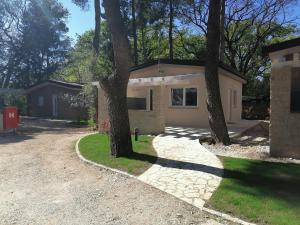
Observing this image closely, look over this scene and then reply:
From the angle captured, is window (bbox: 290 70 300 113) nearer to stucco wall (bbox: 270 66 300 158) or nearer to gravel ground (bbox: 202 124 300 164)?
stucco wall (bbox: 270 66 300 158)

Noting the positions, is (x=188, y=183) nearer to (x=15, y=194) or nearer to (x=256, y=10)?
(x=15, y=194)

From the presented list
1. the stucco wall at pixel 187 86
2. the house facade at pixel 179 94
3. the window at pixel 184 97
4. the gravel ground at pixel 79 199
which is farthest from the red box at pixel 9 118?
the window at pixel 184 97

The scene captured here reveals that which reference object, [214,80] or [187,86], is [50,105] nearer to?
[187,86]

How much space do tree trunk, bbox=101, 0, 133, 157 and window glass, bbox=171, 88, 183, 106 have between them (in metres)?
8.33

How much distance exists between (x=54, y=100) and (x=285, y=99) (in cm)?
2382

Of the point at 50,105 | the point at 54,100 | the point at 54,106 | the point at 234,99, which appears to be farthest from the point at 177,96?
the point at 50,105

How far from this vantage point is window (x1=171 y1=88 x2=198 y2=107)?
57.6 ft

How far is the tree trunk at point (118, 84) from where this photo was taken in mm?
9586

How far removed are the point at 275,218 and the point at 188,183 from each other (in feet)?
7.64

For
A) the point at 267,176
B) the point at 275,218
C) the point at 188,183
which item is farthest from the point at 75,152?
the point at 275,218

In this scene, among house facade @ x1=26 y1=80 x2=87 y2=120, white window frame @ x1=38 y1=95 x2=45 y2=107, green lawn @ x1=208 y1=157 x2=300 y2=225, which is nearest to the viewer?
green lawn @ x1=208 y1=157 x2=300 y2=225

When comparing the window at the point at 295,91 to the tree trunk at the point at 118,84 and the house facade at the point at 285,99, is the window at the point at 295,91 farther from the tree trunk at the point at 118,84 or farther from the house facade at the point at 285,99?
the tree trunk at the point at 118,84

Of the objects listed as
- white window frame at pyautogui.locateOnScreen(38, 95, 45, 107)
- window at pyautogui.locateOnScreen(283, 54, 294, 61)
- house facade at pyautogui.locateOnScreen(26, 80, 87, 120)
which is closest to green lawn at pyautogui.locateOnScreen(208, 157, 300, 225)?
window at pyautogui.locateOnScreen(283, 54, 294, 61)

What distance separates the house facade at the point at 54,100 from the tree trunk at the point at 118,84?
16147 millimetres
